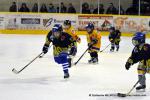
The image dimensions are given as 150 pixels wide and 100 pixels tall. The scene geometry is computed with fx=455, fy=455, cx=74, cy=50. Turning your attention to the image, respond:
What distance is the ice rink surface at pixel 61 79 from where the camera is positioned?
5.86 m

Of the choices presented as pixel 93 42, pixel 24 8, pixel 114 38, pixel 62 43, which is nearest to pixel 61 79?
pixel 62 43

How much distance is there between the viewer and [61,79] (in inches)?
279

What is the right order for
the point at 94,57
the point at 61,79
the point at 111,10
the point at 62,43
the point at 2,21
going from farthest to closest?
the point at 111,10 → the point at 2,21 → the point at 94,57 → the point at 61,79 → the point at 62,43

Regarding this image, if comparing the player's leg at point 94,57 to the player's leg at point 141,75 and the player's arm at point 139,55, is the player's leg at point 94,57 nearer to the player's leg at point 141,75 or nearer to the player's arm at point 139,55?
the player's leg at point 141,75

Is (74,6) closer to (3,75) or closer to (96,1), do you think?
(96,1)

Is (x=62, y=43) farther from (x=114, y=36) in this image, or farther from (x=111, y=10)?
(x=111, y=10)

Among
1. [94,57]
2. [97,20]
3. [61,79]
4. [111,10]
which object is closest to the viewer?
[61,79]

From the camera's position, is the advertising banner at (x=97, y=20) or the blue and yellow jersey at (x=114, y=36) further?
the advertising banner at (x=97, y=20)

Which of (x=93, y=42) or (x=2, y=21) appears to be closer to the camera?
(x=93, y=42)

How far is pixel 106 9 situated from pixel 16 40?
224 inches

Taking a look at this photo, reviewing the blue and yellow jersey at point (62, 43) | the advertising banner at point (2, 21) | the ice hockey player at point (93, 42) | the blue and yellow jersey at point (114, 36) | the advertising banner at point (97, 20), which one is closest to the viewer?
the blue and yellow jersey at point (62, 43)

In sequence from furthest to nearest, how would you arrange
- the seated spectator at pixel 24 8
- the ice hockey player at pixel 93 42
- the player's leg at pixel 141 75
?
the seated spectator at pixel 24 8
the ice hockey player at pixel 93 42
the player's leg at pixel 141 75

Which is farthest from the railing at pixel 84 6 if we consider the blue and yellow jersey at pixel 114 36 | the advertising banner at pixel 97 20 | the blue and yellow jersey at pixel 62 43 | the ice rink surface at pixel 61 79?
the blue and yellow jersey at pixel 62 43

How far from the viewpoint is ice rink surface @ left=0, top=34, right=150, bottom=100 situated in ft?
19.2
